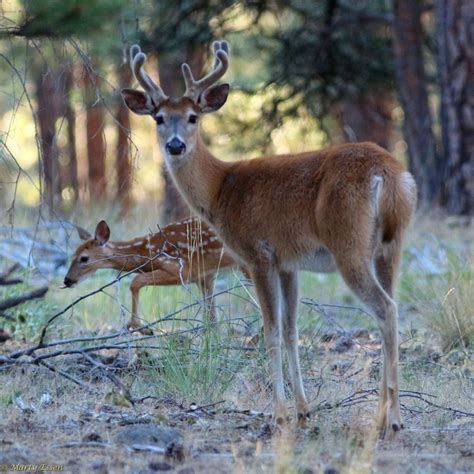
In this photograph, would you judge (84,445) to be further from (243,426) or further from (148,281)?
(148,281)

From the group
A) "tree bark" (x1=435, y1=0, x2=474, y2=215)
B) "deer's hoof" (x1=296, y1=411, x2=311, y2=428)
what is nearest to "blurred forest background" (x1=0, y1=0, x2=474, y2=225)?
"tree bark" (x1=435, y1=0, x2=474, y2=215)

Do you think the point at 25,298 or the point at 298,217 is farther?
the point at 298,217

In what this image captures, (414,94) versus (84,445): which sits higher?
(414,94)

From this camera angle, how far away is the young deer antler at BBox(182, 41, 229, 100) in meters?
7.24

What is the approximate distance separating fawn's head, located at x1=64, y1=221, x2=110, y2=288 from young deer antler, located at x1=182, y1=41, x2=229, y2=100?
1.93 meters

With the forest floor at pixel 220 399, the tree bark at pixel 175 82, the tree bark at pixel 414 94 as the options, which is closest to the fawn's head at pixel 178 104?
the forest floor at pixel 220 399

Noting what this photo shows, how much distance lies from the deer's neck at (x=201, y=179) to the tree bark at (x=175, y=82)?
21.8 ft

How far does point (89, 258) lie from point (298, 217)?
3483mm

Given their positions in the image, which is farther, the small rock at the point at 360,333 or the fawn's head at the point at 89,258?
the fawn's head at the point at 89,258

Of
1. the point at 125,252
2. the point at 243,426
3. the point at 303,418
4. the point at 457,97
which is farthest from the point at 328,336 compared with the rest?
the point at 457,97

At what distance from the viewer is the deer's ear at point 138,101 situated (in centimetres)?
728

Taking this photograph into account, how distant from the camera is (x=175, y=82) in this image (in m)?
16.0

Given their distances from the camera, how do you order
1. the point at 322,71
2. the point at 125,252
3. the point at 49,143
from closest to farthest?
the point at 125,252, the point at 49,143, the point at 322,71

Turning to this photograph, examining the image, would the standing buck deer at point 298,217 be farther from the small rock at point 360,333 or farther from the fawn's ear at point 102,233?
the small rock at point 360,333
